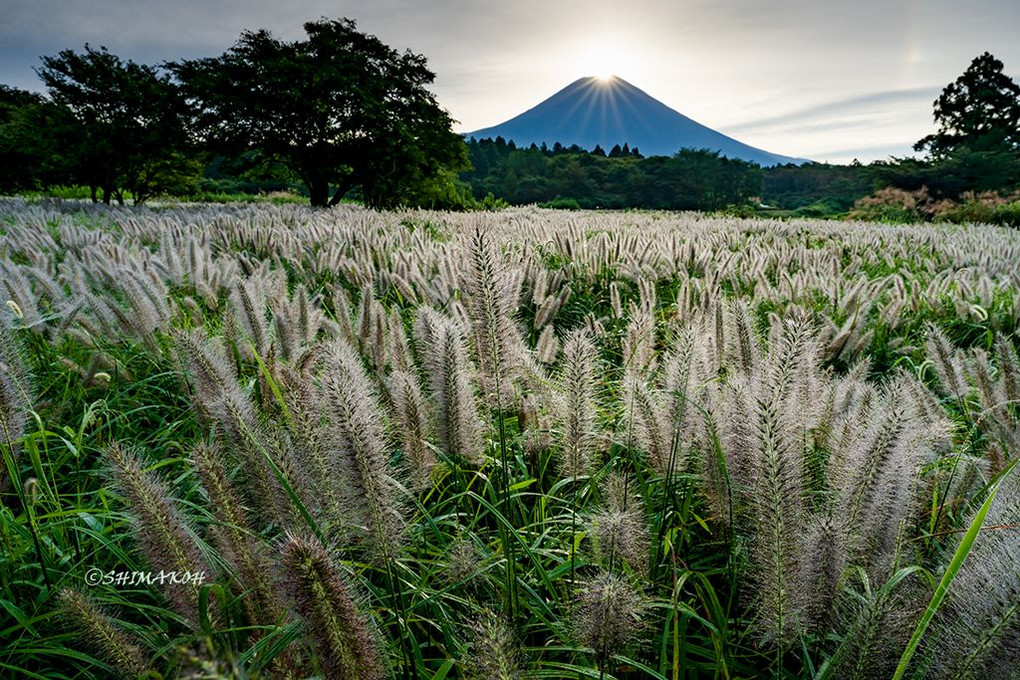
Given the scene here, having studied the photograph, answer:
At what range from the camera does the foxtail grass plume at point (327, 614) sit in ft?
2.12

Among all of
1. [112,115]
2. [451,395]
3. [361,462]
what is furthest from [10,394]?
[112,115]

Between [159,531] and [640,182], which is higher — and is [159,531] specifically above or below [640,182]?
below

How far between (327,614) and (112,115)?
38.7 meters

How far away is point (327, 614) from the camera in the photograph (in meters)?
0.68

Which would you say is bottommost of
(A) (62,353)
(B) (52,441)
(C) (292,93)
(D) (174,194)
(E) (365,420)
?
→ (B) (52,441)

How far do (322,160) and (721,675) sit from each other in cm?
3176

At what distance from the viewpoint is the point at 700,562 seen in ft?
4.37

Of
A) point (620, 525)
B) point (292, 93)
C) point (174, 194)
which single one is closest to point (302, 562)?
point (620, 525)

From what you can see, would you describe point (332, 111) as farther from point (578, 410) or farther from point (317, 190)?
point (578, 410)

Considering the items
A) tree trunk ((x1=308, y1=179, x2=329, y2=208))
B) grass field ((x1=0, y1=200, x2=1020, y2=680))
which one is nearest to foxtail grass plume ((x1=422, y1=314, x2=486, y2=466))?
grass field ((x1=0, y1=200, x2=1020, y2=680))

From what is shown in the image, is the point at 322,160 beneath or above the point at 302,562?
above

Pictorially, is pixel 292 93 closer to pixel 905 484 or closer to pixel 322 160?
pixel 322 160

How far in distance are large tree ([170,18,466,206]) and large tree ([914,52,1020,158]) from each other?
44.0 meters

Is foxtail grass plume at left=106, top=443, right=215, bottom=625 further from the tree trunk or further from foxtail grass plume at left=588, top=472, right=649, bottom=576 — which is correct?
the tree trunk
